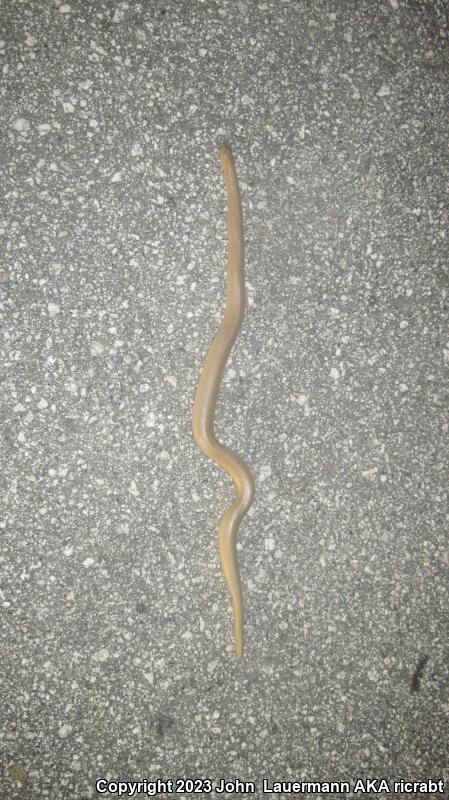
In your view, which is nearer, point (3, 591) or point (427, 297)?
point (3, 591)

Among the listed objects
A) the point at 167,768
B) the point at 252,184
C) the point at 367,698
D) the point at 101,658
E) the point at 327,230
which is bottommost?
the point at 167,768

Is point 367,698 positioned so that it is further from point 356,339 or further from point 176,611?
point 356,339

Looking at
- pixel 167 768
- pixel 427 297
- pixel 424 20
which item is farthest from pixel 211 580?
pixel 424 20

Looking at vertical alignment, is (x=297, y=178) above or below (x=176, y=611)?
above
